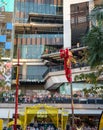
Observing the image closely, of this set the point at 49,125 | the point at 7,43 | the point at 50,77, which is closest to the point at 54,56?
the point at 50,77

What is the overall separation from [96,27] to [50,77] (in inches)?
1422

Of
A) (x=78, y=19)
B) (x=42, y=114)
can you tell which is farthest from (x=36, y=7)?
(x=42, y=114)

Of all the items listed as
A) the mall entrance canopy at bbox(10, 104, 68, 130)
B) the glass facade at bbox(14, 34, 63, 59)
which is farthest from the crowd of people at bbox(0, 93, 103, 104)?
the glass facade at bbox(14, 34, 63, 59)

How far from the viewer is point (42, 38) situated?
6600 centimetres

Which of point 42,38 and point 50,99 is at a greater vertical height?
point 42,38

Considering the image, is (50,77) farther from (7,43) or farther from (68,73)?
(68,73)

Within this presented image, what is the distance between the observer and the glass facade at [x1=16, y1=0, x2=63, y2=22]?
70062 millimetres

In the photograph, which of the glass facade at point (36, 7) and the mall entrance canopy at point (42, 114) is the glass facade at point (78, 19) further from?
the mall entrance canopy at point (42, 114)

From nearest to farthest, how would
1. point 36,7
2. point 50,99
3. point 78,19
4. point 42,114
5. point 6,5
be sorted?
point 42,114
point 50,99
point 78,19
point 6,5
point 36,7

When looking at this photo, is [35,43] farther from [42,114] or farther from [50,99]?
[42,114]

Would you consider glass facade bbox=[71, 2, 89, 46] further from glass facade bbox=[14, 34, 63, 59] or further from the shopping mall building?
glass facade bbox=[14, 34, 63, 59]

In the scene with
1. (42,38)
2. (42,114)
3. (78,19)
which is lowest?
(42,114)

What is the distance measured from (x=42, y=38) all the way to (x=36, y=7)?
7.79 metres

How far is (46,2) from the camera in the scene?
2783 inches
